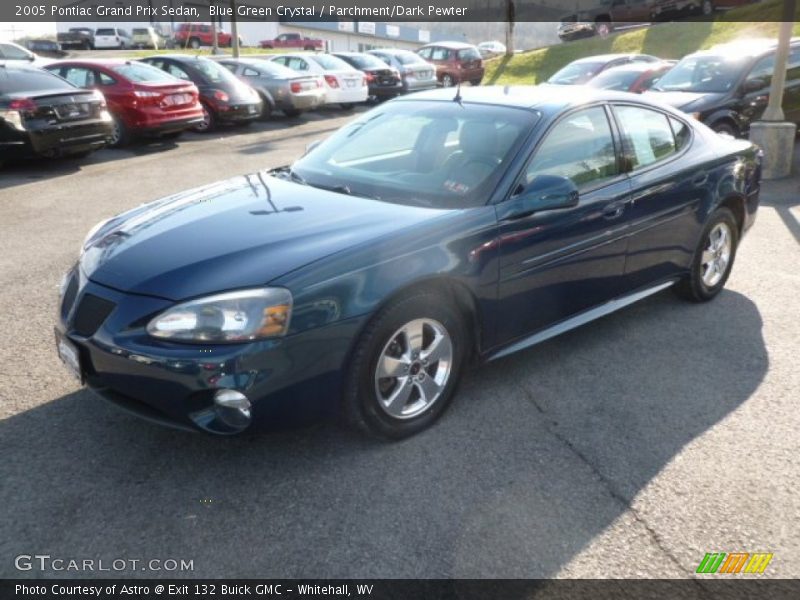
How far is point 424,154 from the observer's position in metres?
4.25

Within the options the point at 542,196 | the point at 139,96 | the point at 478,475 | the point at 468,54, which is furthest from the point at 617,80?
the point at 468,54

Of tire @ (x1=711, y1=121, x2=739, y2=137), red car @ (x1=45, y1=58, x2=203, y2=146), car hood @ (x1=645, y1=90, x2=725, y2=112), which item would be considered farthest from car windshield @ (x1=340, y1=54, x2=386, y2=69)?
tire @ (x1=711, y1=121, x2=739, y2=137)

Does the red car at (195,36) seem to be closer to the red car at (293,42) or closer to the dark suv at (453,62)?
the red car at (293,42)

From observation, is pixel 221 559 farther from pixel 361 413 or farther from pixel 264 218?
pixel 264 218

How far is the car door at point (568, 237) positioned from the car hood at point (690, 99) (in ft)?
22.4

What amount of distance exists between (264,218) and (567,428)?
1810 millimetres

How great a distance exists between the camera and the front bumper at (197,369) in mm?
3008

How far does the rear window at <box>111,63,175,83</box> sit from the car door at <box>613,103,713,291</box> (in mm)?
10635

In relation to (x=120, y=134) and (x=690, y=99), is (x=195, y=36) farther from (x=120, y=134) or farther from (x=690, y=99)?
(x=690, y=99)

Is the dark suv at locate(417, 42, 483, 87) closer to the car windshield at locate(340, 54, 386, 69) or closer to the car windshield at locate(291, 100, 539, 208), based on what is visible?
the car windshield at locate(340, 54, 386, 69)

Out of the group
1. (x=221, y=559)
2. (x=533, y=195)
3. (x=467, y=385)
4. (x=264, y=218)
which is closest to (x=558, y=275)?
(x=533, y=195)

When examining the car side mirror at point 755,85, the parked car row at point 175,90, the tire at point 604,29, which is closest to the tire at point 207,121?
the parked car row at point 175,90

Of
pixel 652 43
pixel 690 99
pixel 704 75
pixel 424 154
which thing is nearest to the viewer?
pixel 424 154

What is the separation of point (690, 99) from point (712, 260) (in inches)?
247
